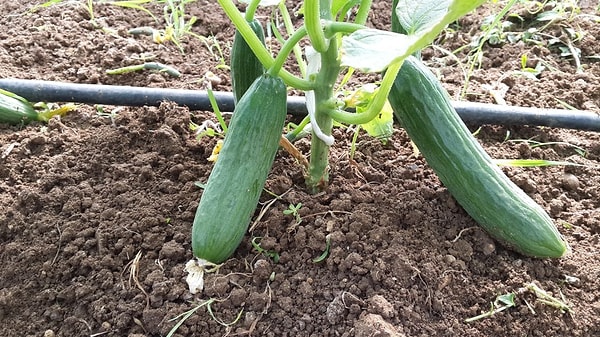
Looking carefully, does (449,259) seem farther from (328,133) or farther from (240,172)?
(240,172)

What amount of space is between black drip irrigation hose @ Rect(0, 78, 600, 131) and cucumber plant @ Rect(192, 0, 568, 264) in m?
0.58

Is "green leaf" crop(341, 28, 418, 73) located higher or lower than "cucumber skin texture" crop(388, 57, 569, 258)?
higher

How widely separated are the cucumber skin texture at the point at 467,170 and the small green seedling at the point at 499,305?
0.54ft

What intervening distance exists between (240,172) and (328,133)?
36cm

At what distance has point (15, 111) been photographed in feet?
8.21

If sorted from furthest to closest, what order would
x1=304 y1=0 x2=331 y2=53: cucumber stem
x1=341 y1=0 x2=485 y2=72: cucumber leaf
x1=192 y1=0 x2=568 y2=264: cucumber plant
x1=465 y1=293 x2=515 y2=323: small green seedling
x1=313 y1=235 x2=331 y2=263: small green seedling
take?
x1=313 y1=235 x2=331 y2=263: small green seedling
x1=465 y1=293 x2=515 y2=323: small green seedling
x1=192 y1=0 x2=568 y2=264: cucumber plant
x1=304 y1=0 x2=331 y2=53: cucumber stem
x1=341 y1=0 x2=485 y2=72: cucumber leaf

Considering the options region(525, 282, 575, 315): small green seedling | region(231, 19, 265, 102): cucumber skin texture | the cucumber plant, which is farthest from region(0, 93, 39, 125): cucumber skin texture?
region(525, 282, 575, 315): small green seedling

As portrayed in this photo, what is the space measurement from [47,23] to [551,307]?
2845mm

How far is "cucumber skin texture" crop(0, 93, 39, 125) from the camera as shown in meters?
2.48

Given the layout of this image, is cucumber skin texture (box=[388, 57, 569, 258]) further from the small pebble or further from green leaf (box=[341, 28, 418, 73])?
green leaf (box=[341, 28, 418, 73])

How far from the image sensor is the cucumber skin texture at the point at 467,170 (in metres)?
1.79

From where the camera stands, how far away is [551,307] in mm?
1753

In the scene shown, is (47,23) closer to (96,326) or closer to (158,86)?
(158,86)

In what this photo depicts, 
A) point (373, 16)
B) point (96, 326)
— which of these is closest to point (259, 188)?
point (96, 326)
